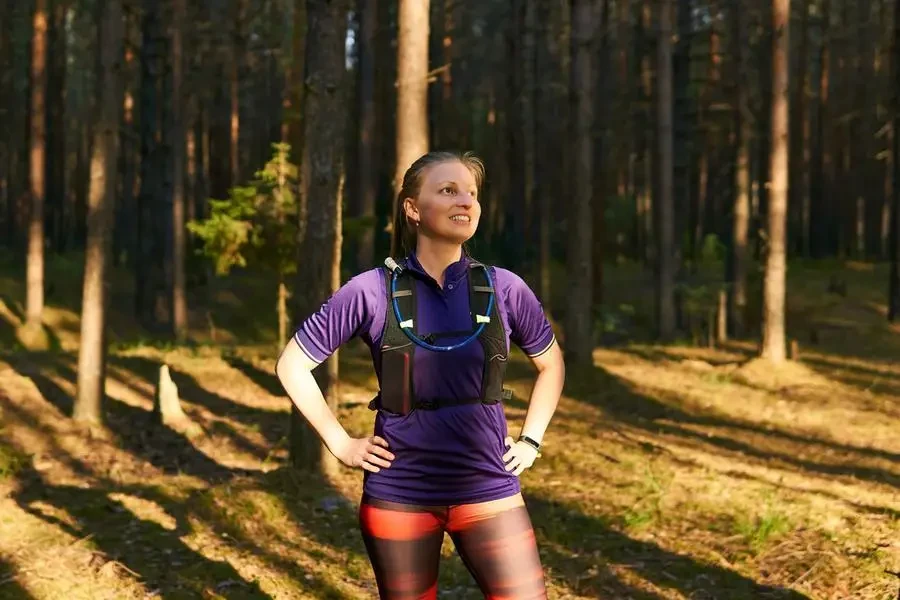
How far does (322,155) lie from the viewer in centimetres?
1005

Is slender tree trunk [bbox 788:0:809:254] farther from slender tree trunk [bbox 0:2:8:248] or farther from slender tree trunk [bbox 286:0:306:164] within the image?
slender tree trunk [bbox 0:2:8:248]

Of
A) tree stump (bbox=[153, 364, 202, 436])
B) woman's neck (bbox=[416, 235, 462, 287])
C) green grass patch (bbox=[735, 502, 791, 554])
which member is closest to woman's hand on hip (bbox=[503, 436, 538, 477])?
woman's neck (bbox=[416, 235, 462, 287])

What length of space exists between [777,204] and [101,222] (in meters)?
10.1

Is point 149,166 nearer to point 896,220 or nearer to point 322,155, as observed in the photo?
point 322,155

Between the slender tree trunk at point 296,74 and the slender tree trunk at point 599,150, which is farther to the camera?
the slender tree trunk at point 599,150

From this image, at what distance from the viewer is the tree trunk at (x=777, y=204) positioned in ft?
53.2

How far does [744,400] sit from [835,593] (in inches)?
314

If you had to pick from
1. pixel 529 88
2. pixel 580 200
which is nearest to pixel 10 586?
pixel 580 200

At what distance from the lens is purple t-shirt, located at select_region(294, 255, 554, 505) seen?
10.6ft

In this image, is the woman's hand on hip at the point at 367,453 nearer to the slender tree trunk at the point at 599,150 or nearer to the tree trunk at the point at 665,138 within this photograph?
the slender tree trunk at the point at 599,150

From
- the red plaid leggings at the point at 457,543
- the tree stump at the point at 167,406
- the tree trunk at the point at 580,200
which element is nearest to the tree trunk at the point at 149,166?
the tree stump at the point at 167,406

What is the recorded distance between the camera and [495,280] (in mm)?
3359

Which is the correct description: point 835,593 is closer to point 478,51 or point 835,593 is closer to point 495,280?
point 495,280

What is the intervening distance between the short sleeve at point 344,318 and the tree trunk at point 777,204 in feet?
45.8
